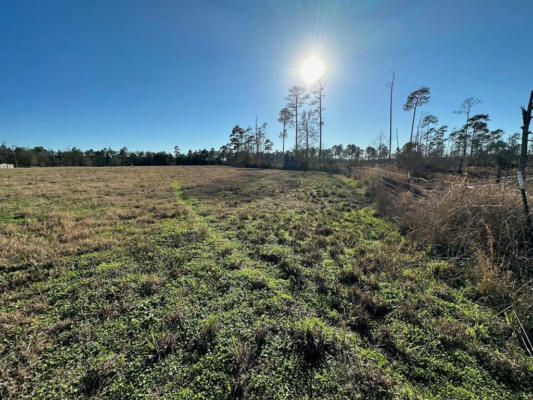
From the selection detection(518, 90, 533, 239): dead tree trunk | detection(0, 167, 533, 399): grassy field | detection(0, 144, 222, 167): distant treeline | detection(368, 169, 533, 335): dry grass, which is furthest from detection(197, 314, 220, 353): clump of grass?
detection(0, 144, 222, 167): distant treeline

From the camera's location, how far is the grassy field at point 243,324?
5.29 feet

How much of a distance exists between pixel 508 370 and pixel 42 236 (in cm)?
761

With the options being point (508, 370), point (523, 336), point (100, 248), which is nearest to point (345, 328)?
point (508, 370)

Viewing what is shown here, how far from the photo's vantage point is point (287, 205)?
26.6 feet

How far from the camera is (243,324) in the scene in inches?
87.0

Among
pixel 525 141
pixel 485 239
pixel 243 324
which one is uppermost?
pixel 525 141

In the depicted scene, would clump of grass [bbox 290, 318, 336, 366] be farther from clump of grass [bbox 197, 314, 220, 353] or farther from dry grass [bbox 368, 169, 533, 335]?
dry grass [bbox 368, 169, 533, 335]

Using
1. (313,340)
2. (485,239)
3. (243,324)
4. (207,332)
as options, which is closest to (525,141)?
(485,239)

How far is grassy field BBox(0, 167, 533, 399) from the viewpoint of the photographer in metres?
1.61

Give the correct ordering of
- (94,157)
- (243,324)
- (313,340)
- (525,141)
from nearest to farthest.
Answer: (313,340), (243,324), (525,141), (94,157)

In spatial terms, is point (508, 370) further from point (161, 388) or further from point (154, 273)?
point (154, 273)

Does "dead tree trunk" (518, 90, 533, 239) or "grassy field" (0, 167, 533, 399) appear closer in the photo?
"grassy field" (0, 167, 533, 399)

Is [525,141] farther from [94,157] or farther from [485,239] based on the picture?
[94,157]

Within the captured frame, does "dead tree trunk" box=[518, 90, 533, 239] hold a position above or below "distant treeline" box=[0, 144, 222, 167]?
below
